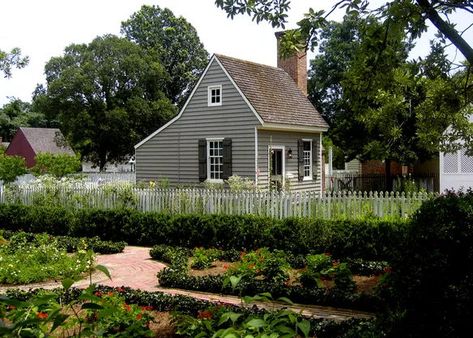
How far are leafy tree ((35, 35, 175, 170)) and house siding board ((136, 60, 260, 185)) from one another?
16732mm

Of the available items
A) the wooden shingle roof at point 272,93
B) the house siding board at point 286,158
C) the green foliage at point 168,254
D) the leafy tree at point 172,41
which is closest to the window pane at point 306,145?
the house siding board at point 286,158

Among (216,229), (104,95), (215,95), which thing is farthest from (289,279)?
(104,95)

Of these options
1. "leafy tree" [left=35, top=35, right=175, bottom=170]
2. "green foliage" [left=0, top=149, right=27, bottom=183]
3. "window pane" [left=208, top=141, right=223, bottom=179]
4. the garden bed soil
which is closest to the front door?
"window pane" [left=208, top=141, right=223, bottom=179]

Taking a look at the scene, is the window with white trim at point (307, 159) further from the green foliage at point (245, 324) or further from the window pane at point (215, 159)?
the green foliage at point (245, 324)

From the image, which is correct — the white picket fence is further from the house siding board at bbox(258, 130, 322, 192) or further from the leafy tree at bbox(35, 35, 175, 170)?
the leafy tree at bbox(35, 35, 175, 170)

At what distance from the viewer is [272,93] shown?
21656 mm

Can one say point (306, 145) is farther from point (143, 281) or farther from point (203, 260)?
point (143, 281)

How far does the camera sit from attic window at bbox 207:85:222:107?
67.9ft

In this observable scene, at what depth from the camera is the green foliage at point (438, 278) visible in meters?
4.07

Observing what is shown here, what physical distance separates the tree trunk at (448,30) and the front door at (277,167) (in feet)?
45.3

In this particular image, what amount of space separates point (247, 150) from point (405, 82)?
38.6 feet

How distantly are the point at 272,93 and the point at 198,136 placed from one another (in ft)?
12.1

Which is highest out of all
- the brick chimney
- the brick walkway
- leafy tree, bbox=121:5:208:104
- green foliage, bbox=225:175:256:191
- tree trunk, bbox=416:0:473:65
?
leafy tree, bbox=121:5:208:104

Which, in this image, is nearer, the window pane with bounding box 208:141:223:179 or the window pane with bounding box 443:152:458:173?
the window pane with bounding box 208:141:223:179
